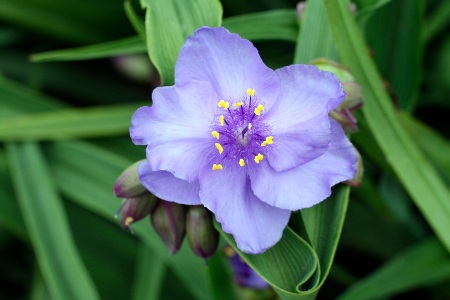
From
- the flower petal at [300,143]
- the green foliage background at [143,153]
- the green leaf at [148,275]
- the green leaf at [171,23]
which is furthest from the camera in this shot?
the green leaf at [148,275]

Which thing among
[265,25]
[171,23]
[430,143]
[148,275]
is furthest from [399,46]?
[148,275]

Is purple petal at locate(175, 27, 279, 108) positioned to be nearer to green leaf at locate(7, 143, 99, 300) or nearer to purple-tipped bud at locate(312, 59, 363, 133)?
purple-tipped bud at locate(312, 59, 363, 133)

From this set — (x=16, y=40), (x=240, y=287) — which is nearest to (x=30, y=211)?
(x=240, y=287)

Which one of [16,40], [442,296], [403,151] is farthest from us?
[16,40]

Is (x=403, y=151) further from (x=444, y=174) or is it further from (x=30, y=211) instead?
(x=30, y=211)

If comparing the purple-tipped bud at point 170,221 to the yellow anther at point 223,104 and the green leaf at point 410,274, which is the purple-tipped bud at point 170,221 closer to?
the yellow anther at point 223,104

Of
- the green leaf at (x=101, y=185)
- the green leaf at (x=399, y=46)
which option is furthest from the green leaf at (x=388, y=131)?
the green leaf at (x=101, y=185)
